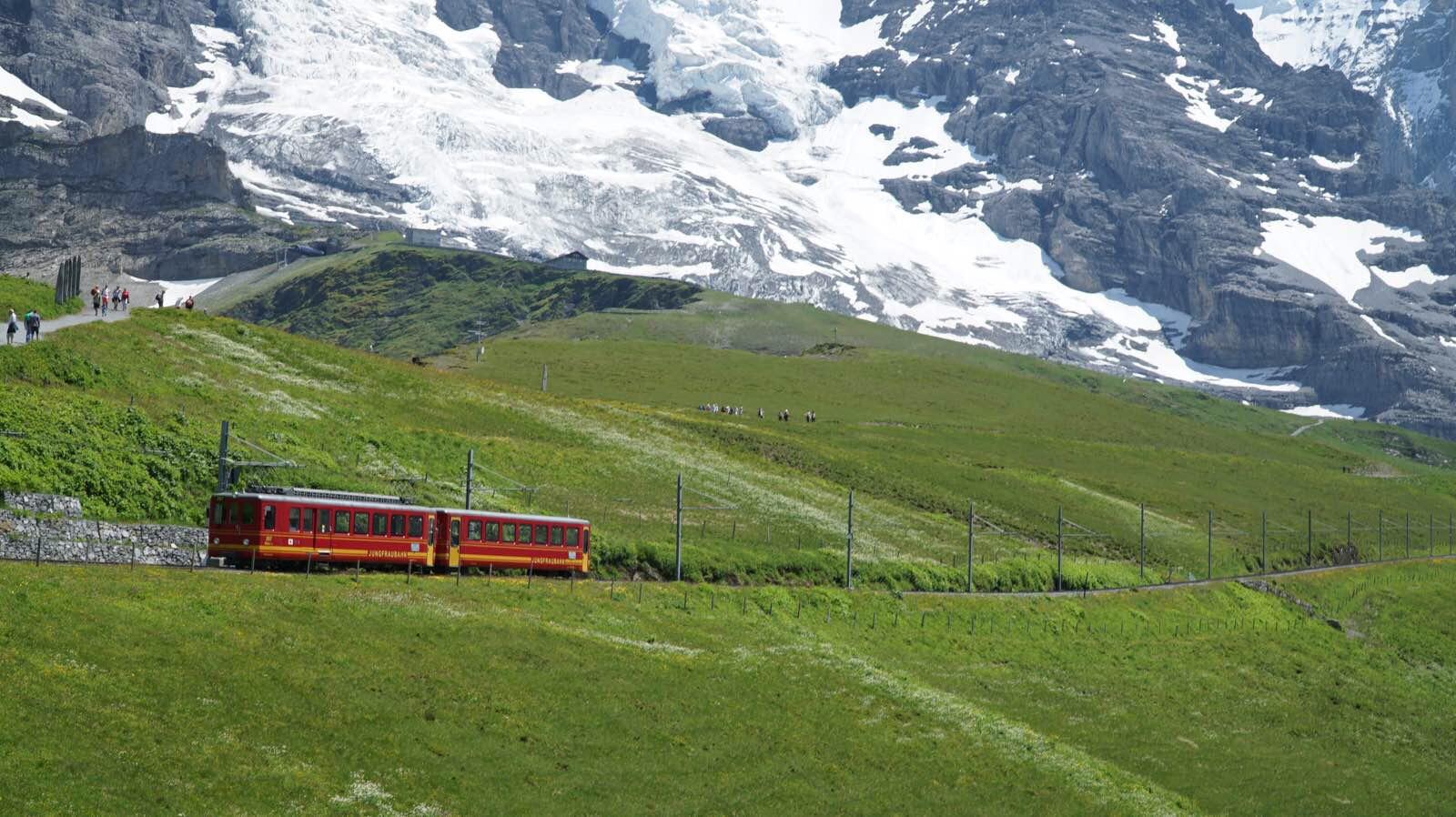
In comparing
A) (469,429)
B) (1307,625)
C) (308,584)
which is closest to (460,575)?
(308,584)

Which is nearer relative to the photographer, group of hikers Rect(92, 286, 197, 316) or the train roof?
the train roof

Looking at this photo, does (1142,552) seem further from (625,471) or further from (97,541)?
(97,541)

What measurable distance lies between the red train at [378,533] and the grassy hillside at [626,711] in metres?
Answer: 3.48

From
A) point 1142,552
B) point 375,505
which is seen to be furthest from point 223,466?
point 1142,552

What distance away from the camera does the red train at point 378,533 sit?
59031mm

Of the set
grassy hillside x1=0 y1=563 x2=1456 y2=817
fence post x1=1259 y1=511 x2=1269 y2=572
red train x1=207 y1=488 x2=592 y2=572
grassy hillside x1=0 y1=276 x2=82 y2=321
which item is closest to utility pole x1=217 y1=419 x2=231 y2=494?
red train x1=207 y1=488 x2=592 y2=572

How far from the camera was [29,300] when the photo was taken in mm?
102250

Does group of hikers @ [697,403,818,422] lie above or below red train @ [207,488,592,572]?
above

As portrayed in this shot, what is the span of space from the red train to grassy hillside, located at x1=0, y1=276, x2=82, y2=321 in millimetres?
39490

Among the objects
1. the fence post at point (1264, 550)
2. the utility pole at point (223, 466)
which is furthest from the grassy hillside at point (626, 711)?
the fence post at point (1264, 550)

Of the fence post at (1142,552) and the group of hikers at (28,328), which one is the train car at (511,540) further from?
the fence post at (1142,552)

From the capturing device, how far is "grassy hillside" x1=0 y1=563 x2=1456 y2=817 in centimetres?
3744

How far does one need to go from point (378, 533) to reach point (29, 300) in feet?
171

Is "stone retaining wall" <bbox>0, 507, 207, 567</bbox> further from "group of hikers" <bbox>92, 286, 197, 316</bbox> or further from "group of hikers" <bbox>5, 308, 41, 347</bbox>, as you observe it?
"group of hikers" <bbox>92, 286, 197, 316</bbox>
